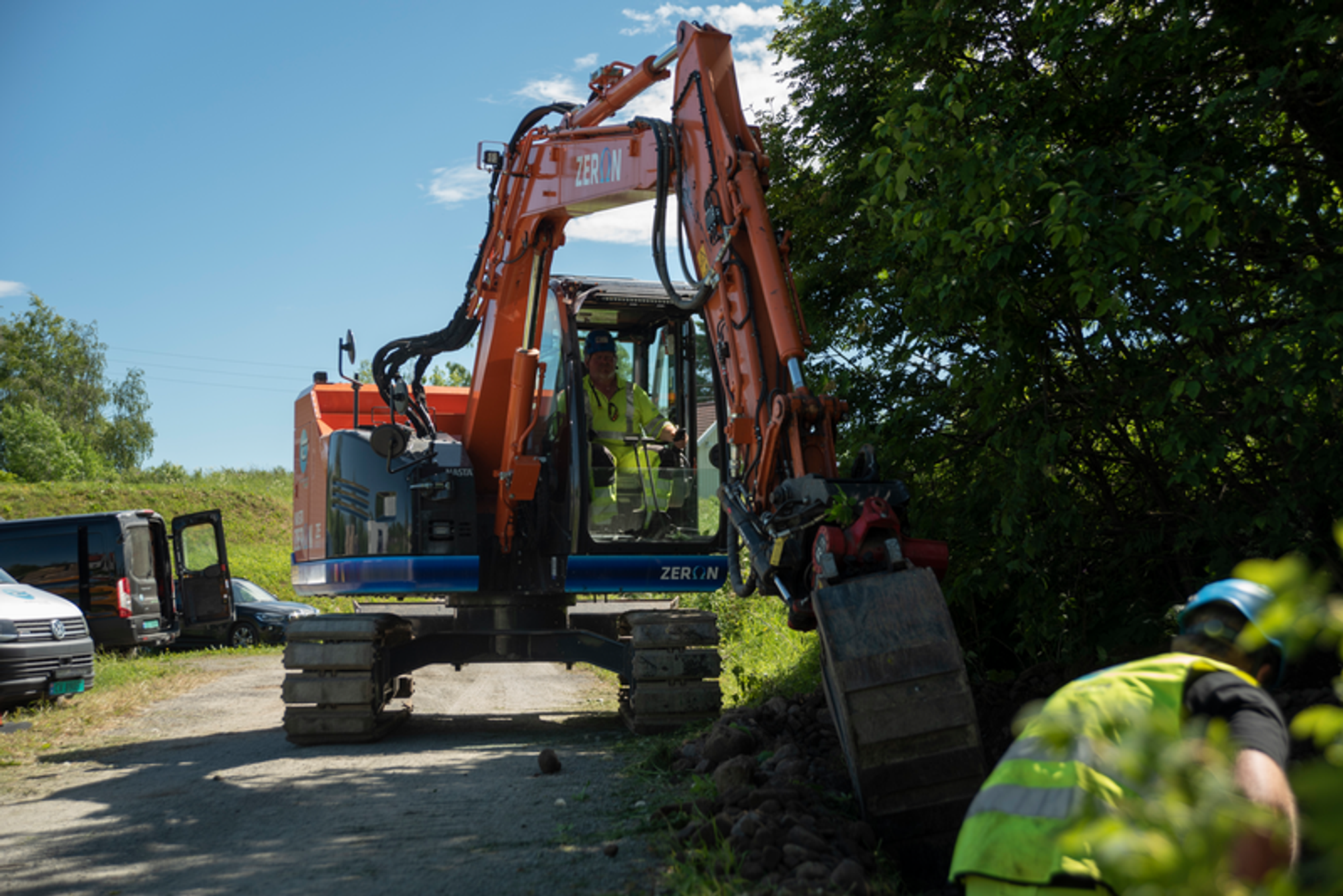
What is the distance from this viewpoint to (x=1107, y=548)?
295 inches

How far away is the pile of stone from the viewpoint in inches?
163

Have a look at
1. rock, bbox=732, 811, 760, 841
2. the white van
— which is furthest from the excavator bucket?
the white van

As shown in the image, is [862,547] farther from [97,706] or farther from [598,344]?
[97,706]

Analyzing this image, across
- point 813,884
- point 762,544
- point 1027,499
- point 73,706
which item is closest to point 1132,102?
point 1027,499

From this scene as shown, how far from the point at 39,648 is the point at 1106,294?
33.8 ft

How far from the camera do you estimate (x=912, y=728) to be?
4.54 metres

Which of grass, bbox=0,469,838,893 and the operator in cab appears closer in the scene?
grass, bbox=0,469,838,893

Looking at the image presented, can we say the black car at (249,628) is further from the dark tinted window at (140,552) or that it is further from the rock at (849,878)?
the rock at (849,878)

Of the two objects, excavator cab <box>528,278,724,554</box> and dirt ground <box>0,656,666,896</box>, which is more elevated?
excavator cab <box>528,278,724,554</box>

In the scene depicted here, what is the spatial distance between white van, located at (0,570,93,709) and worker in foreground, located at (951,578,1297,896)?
10.6 m

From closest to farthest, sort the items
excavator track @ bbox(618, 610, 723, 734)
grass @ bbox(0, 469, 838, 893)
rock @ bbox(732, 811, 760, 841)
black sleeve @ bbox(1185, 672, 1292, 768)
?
1. black sleeve @ bbox(1185, 672, 1292, 768)
2. rock @ bbox(732, 811, 760, 841)
3. grass @ bbox(0, 469, 838, 893)
4. excavator track @ bbox(618, 610, 723, 734)

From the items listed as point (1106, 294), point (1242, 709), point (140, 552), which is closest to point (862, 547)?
point (1106, 294)

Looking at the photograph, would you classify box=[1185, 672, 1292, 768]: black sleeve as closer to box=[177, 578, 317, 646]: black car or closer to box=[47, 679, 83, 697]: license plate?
box=[47, 679, 83, 697]: license plate

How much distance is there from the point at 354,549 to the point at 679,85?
4.73m
